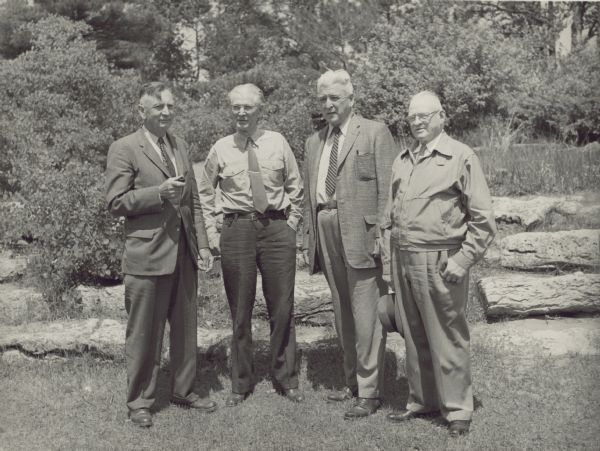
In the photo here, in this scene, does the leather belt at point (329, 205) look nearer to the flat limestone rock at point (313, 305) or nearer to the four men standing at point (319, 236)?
the four men standing at point (319, 236)

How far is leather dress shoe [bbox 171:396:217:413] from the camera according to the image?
4758mm

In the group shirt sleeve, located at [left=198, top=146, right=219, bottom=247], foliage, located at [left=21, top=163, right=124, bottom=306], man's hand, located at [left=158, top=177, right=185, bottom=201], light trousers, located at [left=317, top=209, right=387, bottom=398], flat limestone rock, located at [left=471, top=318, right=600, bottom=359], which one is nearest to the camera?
man's hand, located at [left=158, top=177, right=185, bottom=201]

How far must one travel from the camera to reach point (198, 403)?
15.7ft

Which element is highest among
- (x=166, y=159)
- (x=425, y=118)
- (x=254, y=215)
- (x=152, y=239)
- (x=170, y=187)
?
(x=425, y=118)

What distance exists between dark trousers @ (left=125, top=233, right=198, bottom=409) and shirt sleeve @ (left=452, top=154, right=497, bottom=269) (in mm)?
1826

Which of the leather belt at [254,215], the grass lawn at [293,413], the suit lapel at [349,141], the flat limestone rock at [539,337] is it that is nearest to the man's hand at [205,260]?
the leather belt at [254,215]

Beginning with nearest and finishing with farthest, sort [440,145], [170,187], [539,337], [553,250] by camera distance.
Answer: [440,145] < [170,187] < [539,337] < [553,250]

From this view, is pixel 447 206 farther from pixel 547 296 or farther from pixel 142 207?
pixel 547 296

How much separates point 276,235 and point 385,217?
0.78m

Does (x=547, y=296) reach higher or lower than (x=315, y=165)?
lower

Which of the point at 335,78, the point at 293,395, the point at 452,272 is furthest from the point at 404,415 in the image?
the point at 335,78

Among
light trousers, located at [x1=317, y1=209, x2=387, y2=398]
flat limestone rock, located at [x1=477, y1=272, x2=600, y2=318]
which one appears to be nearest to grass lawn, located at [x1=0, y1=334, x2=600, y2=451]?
light trousers, located at [x1=317, y1=209, x2=387, y2=398]

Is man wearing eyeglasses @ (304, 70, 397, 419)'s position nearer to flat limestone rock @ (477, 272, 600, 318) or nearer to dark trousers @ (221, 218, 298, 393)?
dark trousers @ (221, 218, 298, 393)

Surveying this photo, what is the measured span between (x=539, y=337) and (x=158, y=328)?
9.90 ft
